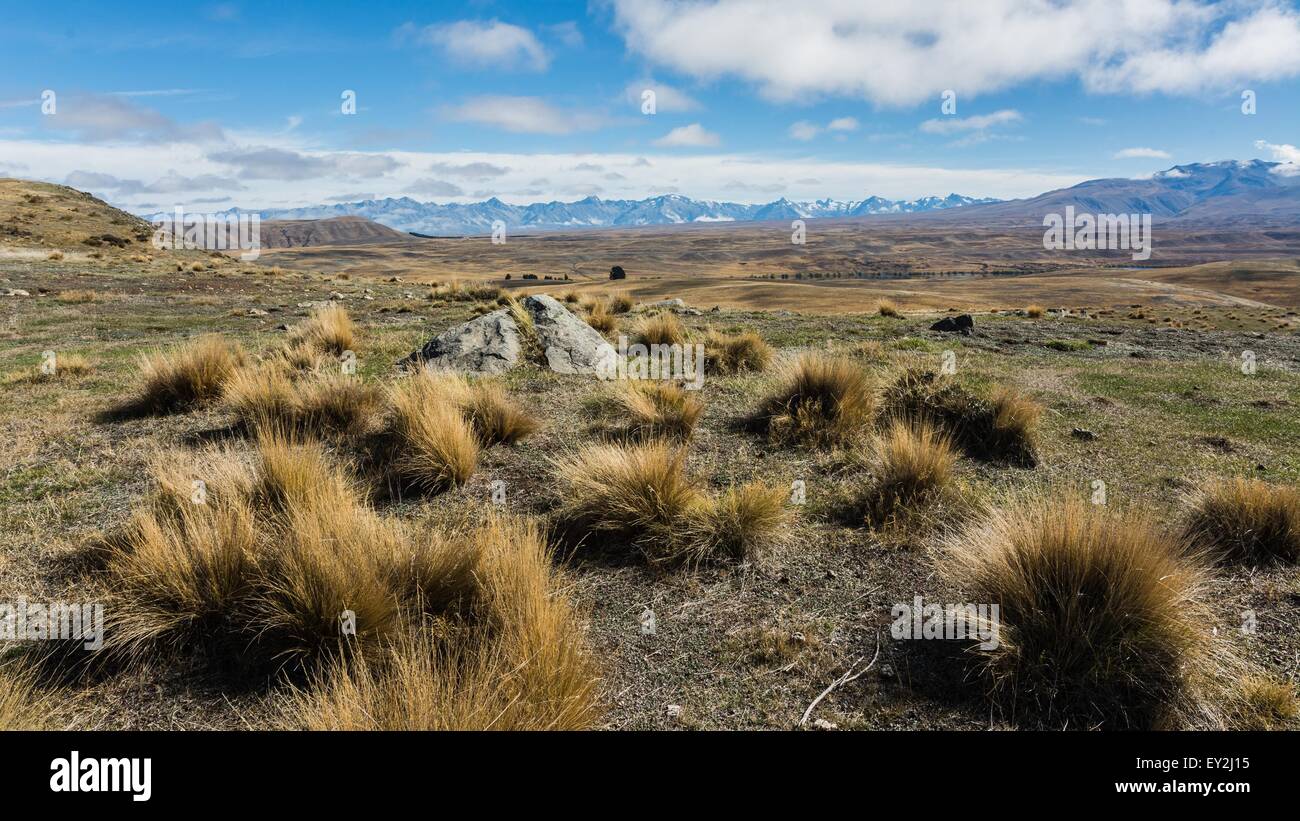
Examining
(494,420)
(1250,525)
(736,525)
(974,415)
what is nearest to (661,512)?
(736,525)

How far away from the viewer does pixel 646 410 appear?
7.03 metres

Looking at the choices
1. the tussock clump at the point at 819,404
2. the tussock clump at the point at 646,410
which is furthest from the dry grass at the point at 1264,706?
the tussock clump at the point at 646,410

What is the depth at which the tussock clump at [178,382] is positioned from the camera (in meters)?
7.34

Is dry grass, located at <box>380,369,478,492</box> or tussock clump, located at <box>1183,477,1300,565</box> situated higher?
dry grass, located at <box>380,369,478,492</box>

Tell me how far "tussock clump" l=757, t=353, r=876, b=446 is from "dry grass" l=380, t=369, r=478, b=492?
133 inches

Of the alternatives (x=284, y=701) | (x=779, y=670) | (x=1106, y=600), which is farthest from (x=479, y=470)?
(x=1106, y=600)

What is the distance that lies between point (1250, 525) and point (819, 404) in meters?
3.65

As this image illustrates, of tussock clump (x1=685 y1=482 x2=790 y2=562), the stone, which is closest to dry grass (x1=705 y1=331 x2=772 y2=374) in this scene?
tussock clump (x1=685 y1=482 x2=790 y2=562)

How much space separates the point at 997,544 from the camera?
3.71 metres

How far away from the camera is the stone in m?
16.3

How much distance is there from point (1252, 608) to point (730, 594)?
316 centimetres

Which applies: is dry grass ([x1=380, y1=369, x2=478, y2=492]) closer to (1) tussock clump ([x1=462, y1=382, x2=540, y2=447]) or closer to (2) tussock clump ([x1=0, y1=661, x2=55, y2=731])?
(1) tussock clump ([x1=462, y1=382, x2=540, y2=447])
